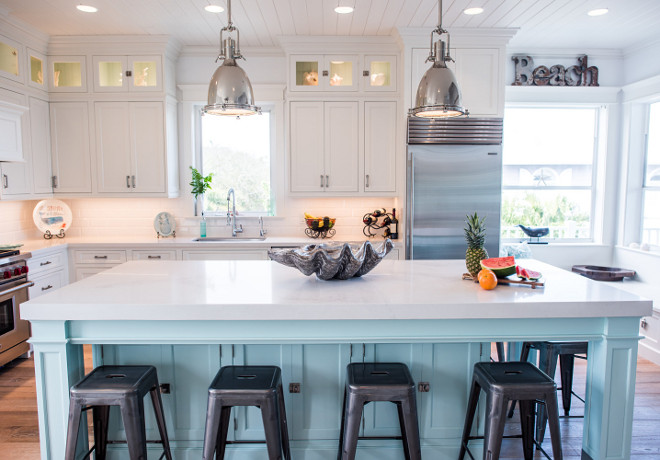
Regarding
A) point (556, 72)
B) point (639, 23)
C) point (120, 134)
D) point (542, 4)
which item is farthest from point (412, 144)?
point (120, 134)

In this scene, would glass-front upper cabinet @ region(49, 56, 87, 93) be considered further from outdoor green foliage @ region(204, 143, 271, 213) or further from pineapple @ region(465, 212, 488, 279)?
pineapple @ region(465, 212, 488, 279)

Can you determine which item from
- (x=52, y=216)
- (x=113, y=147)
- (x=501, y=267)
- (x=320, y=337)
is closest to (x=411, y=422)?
(x=320, y=337)

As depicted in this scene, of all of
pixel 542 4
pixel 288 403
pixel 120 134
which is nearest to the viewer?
pixel 288 403

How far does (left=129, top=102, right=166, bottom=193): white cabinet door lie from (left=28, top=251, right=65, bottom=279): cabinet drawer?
37.4 inches

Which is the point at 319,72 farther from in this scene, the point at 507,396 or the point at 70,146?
the point at 507,396

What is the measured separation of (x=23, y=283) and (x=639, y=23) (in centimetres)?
558

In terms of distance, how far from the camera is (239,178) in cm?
522

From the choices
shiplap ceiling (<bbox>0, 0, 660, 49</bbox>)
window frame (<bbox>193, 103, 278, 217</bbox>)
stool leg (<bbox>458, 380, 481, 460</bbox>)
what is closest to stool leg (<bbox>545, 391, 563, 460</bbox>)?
stool leg (<bbox>458, 380, 481, 460</bbox>)

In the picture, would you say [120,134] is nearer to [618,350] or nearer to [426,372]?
[426,372]

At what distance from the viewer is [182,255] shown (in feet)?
14.8

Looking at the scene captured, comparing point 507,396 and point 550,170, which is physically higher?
point 550,170

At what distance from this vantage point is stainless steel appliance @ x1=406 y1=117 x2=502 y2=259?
14.4 ft

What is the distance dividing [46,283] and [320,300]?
126 inches

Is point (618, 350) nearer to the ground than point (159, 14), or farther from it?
nearer to the ground
